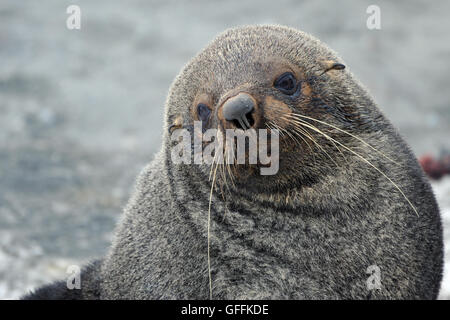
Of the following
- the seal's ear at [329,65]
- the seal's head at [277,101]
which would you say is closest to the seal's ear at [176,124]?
the seal's head at [277,101]

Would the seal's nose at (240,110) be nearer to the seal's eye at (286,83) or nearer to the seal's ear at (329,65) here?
the seal's eye at (286,83)

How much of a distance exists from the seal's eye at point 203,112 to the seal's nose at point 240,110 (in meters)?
0.50

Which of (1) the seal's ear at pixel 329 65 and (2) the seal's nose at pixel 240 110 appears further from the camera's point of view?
(1) the seal's ear at pixel 329 65

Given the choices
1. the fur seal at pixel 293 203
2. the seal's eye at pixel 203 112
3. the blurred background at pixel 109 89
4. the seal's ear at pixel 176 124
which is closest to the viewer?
the fur seal at pixel 293 203

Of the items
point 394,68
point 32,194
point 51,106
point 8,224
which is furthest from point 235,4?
point 8,224

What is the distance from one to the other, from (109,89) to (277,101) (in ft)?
29.0

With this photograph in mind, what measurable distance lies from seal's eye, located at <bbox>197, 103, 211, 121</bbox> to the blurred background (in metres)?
3.09

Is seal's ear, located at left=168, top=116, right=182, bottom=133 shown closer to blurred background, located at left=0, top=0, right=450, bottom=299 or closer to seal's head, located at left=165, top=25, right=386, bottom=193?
seal's head, located at left=165, top=25, right=386, bottom=193

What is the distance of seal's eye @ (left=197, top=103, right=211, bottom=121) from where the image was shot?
14.1 feet

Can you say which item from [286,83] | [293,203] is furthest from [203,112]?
[293,203]

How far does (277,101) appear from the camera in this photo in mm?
3973

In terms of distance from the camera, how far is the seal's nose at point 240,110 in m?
3.74

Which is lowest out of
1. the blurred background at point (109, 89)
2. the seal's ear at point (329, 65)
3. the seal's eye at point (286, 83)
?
the seal's eye at point (286, 83)

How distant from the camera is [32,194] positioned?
28.2ft
